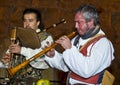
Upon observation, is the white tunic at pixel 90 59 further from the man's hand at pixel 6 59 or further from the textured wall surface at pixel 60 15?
the textured wall surface at pixel 60 15

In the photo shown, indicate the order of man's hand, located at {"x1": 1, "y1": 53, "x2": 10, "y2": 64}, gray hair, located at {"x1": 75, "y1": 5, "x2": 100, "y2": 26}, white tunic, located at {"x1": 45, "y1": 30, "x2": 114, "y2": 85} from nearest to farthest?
white tunic, located at {"x1": 45, "y1": 30, "x2": 114, "y2": 85} < gray hair, located at {"x1": 75, "y1": 5, "x2": 100, "y2": 26} < man's hand, located at {"x1": 1, "y1": 53, "x2": 10, "y2": 64}

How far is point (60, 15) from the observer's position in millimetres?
4715

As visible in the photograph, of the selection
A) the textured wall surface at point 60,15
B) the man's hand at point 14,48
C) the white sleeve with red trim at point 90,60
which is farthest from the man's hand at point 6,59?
the white sleeve with red trim at point 90,60

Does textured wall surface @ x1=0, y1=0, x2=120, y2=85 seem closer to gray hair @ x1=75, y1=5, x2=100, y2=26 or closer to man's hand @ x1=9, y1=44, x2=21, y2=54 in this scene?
man's hand @ x1=9, y1=44, x2=21, y2=54

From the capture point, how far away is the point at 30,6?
4.77 m

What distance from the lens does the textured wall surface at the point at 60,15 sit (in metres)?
4.61

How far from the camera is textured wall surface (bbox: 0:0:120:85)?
15.1 ft

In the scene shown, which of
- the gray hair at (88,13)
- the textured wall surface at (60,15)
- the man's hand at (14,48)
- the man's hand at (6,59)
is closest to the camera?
the gray hair at (88,13)

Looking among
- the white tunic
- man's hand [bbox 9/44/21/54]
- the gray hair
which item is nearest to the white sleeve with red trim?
the white tunic

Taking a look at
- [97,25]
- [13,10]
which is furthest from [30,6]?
[97,25]

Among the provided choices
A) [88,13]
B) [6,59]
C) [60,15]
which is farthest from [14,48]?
[60,15]

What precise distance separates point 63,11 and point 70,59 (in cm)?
186

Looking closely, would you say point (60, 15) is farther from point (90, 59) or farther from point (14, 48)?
point (90, 59)

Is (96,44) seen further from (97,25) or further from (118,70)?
(118,70)
